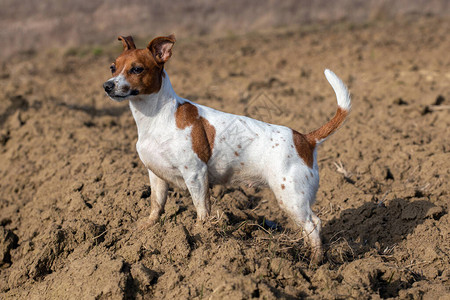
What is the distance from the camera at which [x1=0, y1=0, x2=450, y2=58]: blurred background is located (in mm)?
16547

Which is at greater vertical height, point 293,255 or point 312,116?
point 293,255

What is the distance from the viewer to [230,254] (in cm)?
389

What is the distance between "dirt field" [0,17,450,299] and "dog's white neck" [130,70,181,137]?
96 centimetres

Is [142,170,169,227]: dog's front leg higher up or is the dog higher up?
the dog

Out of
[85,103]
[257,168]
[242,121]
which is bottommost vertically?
[85,103]

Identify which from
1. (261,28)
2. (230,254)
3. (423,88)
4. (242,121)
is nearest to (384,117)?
(423,88)

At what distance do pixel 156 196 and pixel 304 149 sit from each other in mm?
1429

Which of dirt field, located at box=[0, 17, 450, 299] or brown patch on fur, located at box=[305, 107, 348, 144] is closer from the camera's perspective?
dirt field, located at box=[0, 17, 450, 299]

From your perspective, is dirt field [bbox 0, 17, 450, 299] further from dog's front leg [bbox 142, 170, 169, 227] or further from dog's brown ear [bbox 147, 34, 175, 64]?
dog's brown ear [bbox 147, 34, 175, 64]

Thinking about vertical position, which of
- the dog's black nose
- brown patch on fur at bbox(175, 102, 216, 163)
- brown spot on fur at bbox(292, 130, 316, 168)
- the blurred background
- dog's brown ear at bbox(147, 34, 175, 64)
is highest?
dog's brown ear at bbox(147, 34, 175, 64)

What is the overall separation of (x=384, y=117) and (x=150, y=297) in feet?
18.5

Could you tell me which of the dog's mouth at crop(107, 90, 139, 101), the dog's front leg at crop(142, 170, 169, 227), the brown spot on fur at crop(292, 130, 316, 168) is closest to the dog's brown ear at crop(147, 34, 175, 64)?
the dog's mouth at crop(107, 90, 139, 101)

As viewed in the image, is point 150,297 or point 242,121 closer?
point 150,297

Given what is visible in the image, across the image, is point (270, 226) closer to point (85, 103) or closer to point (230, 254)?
point (230, 254)
